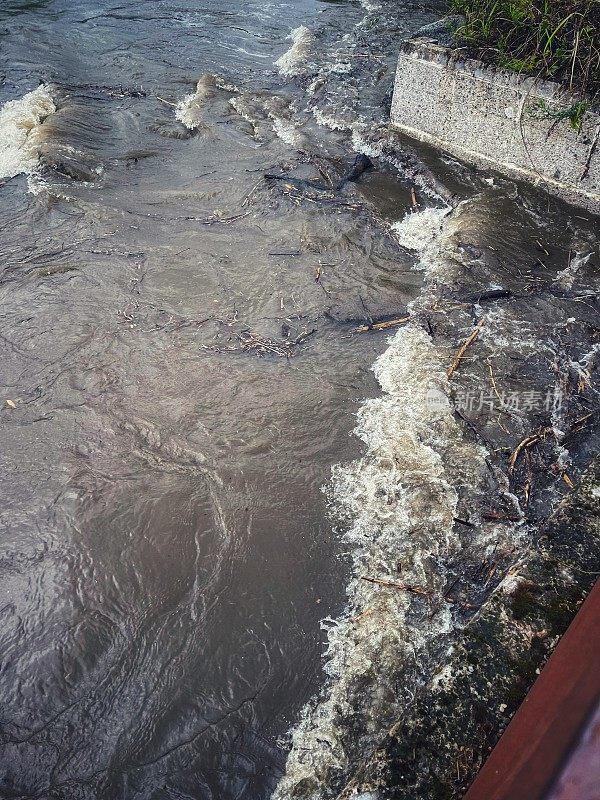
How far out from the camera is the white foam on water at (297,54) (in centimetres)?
913

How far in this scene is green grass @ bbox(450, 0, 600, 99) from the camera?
567cm

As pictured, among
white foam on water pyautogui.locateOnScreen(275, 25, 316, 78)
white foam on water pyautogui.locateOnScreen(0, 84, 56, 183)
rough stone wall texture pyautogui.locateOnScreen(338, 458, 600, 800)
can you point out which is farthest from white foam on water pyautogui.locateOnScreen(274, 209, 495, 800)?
white foam on water pyautogui.locateOnScreen(275, 25, 316, 78)

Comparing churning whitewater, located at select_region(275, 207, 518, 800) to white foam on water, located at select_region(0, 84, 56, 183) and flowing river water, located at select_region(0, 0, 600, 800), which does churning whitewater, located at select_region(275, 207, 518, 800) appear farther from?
white foam on water, located at select_region(0, 84, 56, 183)

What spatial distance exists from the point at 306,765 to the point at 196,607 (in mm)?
1010

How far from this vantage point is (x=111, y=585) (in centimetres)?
351

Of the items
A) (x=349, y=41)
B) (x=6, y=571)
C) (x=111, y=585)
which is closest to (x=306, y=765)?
(x=111, y=585)

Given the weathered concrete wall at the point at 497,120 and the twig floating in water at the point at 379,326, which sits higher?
the weathered concrete wall at the point at 497,120

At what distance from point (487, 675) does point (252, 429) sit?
8.49 feet

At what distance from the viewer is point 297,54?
31.1ft

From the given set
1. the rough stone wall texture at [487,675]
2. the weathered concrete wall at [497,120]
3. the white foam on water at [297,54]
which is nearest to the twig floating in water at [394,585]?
the rough stone wall texture at [487,675]

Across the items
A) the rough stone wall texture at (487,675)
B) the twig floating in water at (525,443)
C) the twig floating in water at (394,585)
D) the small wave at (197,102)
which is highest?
the small wave at (197,102)

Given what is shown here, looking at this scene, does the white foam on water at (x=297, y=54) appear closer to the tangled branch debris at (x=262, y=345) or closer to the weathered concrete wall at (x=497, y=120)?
the weathered concrete wall at (x=497, y=120)

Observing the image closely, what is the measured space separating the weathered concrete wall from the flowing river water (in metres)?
0.29

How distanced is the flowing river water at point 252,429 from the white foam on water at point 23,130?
0.15 feet
